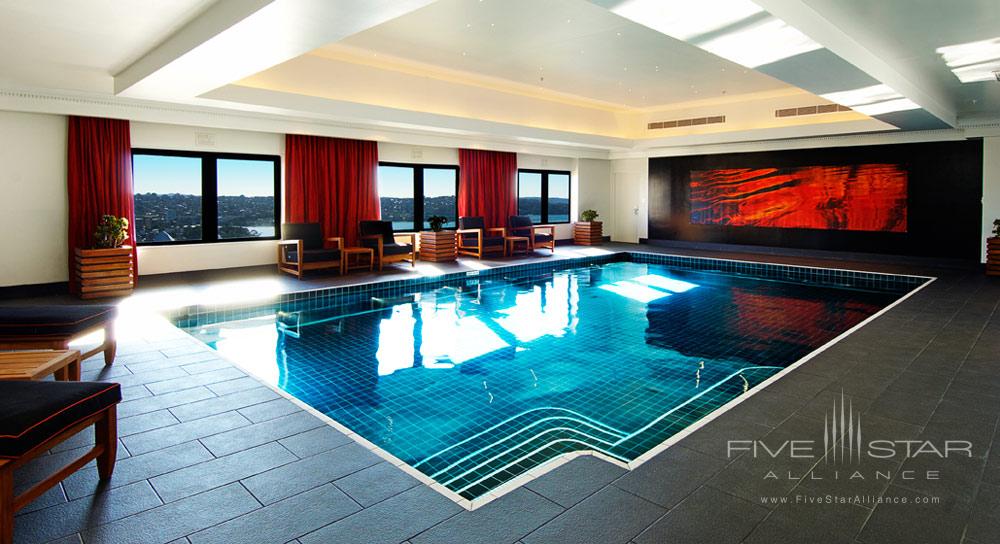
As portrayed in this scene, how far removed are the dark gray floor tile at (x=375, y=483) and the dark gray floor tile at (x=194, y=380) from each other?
6.19 ft

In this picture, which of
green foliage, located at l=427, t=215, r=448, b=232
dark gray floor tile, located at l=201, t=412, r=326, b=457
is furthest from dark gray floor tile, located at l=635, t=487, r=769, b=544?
green foliage, located at l=427, t=215, r=448, b=232

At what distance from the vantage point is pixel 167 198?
888cm

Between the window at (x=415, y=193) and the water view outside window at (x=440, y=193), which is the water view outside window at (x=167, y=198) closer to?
the window at (x=415, y=193)

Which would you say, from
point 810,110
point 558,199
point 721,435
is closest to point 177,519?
point 721,435

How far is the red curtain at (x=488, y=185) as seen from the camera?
12.4 meters

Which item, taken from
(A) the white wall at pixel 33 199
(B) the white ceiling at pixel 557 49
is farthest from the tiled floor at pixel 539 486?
(A) the white wall at pixel 33 199

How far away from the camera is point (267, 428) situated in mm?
3270

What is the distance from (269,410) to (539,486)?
1819 millimetres

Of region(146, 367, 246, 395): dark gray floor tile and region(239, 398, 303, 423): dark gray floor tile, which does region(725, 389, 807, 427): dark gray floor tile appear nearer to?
region(239, 398, 303, 423): dark gray floor tile

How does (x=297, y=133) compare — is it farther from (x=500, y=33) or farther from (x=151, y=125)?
(x=500, y=33)

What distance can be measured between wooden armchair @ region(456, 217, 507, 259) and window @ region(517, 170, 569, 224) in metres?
1.96

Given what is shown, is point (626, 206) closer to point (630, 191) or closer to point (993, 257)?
point (630, 191)

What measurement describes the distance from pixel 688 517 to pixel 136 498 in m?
2.27

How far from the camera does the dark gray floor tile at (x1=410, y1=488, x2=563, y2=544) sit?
7.16 ft
